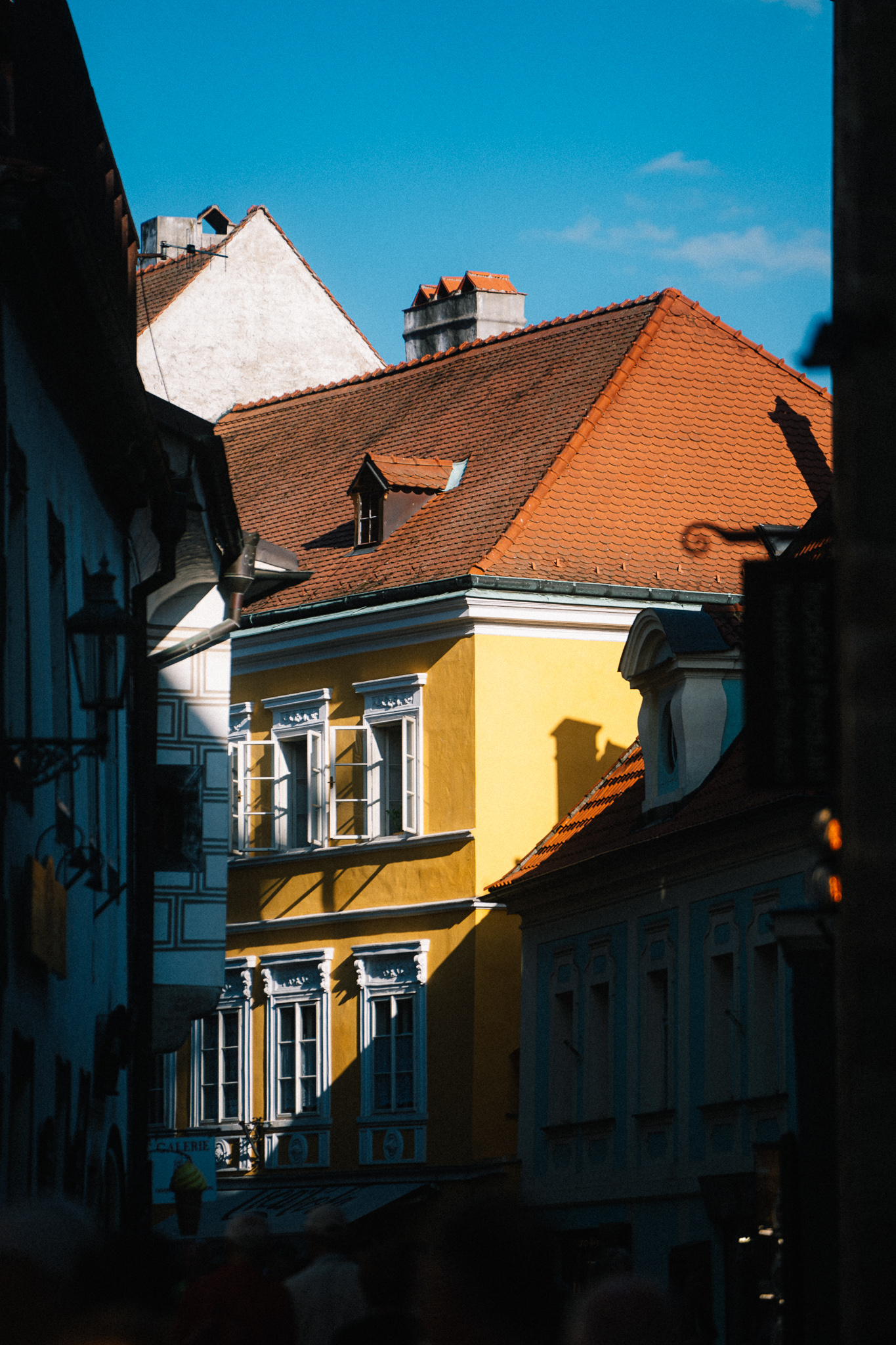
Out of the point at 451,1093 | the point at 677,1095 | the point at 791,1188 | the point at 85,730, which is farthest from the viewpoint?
the point at 451,1093

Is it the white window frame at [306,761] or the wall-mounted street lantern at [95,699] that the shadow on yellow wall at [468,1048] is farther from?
the wall-mounted street lantern at [95,699]

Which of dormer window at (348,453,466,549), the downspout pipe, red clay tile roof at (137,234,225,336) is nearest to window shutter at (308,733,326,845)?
dormer window at (348,453,466,549)

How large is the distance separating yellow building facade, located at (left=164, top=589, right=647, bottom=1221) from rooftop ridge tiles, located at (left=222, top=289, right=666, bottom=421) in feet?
21.7

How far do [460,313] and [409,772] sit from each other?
13.7 m

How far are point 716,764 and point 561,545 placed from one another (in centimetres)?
770

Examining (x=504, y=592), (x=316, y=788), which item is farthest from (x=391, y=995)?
(x=504, y=592)

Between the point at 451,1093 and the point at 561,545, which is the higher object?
the point at 561,545

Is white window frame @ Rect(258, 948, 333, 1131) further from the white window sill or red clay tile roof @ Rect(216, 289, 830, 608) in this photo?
red clay tile roof @ Rect(216, 289, 830, 608)

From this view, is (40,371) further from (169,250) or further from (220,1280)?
(169,250)

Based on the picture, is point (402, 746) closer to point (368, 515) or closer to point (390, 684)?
point (390, 684)

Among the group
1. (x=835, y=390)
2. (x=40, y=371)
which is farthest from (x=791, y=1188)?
(x=40, y=371)

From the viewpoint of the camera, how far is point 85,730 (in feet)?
48.1

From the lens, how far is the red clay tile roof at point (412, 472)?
33.3 m

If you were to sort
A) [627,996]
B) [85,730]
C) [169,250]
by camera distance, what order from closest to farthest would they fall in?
[85,730] → [627,996] → [169,250]
